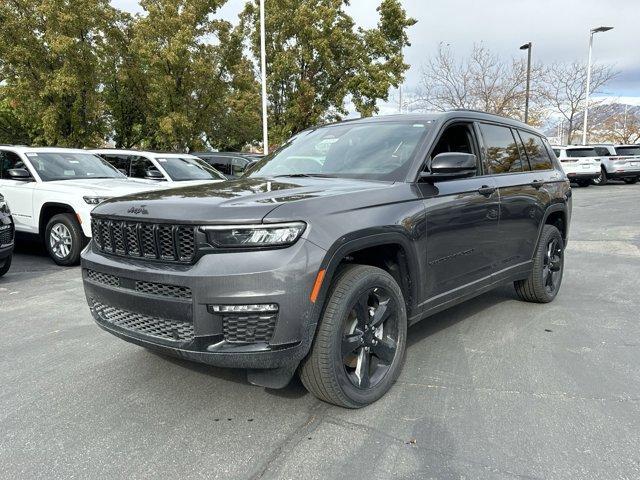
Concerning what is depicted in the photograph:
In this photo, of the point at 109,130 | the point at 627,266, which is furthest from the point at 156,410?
the point at 109,130

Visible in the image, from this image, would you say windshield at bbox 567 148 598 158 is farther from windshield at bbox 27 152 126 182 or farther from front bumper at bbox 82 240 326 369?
front bumper at bbox 82 240 326 369

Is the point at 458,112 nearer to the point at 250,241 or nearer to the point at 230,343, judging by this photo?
the point at 250,241

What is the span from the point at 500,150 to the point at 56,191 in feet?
20.1

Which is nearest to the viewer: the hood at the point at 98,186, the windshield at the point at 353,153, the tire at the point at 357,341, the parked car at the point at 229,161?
the tire at the point at 357,341

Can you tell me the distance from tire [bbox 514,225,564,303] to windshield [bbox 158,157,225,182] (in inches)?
256

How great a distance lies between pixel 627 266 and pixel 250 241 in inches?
263

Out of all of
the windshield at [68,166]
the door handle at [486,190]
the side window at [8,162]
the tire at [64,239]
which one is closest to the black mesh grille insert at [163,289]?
the door handle at [486,190]

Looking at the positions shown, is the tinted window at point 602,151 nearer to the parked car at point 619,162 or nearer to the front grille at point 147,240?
the parked car at point 619,162

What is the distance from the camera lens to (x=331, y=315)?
2.87m

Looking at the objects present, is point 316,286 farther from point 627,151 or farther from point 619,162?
point 627,151

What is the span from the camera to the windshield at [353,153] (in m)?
3.73

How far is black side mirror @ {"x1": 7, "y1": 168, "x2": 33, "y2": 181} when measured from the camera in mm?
7801

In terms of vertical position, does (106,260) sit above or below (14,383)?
above

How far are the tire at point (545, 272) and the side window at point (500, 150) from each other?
0.84 m
